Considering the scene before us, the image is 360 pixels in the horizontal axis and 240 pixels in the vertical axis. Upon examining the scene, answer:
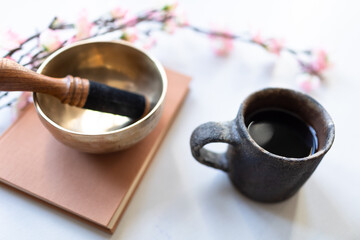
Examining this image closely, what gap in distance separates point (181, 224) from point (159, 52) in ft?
1.40

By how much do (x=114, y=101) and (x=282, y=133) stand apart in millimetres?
298

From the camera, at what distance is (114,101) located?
0.62 metres

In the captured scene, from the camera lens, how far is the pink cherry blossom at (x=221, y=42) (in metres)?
0.84

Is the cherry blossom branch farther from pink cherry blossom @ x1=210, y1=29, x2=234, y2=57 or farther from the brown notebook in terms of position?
the brown notebook

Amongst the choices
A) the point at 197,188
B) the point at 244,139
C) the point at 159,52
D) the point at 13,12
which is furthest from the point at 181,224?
the point at 13,12

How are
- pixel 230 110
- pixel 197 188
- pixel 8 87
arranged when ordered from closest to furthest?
pixel 8 87 < pixel 197 188 < pixel 230 110

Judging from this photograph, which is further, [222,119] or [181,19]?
[181,19]

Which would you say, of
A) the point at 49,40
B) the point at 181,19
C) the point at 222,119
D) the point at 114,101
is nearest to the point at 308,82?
the point at 222,119

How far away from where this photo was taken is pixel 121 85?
0.72 m

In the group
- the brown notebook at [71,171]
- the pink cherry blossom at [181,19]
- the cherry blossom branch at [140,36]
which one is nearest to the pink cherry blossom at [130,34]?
the cherry blossom branch at [140,36]

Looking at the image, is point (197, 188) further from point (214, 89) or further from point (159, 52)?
point (159, 52)

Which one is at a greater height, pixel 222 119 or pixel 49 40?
pixel 49 40

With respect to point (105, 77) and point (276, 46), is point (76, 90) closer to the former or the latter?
point (105, 77)

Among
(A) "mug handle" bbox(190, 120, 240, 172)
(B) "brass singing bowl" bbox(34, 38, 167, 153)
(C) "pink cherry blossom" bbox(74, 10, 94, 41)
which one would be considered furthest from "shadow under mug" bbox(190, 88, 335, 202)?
(C) "pink cherry blossom" bbox(74, 10, 94, 41)
